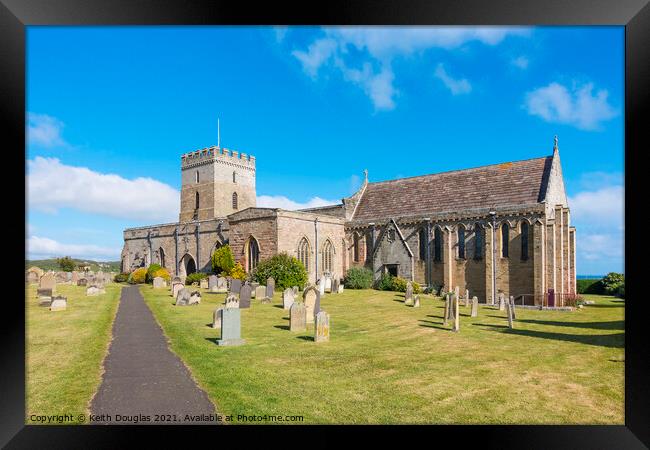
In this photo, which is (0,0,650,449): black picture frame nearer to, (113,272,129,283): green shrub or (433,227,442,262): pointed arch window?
(433,227,442,262): pointed arch window

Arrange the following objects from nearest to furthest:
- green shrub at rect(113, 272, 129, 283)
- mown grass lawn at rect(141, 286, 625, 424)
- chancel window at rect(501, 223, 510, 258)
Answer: mown grass lawn at rect(141, 286, 625, 424), chancel window at rect(501, 223, 510, 258), green shrub at rect(113, 272, 129, 283)

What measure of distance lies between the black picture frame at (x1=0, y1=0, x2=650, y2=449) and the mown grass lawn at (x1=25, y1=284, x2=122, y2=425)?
57cm

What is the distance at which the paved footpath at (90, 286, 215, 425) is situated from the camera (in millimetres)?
6531

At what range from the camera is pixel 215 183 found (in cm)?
4484

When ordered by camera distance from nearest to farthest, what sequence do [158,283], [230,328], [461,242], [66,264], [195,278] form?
[230,328]
[461,242]
[158,283]
[195,278]
[66,264]

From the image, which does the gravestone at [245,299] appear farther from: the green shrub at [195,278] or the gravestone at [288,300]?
the green shrub at [195,278]

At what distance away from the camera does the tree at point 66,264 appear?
48594 millimetres

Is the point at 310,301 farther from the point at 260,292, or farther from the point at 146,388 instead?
the point at 146,388

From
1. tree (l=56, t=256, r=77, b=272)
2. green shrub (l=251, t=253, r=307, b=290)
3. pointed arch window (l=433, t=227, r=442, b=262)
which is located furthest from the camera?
tree (l=56, t=256, r=77, b=272)

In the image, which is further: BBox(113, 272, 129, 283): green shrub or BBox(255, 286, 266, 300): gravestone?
BBox(113, 272, 129, 283): green shrub

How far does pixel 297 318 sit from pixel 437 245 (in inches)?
686

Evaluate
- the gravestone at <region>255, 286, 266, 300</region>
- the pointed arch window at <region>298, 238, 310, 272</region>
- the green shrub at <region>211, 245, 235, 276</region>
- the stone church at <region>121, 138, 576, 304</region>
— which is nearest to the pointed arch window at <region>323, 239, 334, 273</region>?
the stone church at <region>121, 138, 576, 304</region>

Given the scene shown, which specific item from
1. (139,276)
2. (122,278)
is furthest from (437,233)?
(122,278)

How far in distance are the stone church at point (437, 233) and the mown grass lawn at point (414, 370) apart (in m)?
9.03
